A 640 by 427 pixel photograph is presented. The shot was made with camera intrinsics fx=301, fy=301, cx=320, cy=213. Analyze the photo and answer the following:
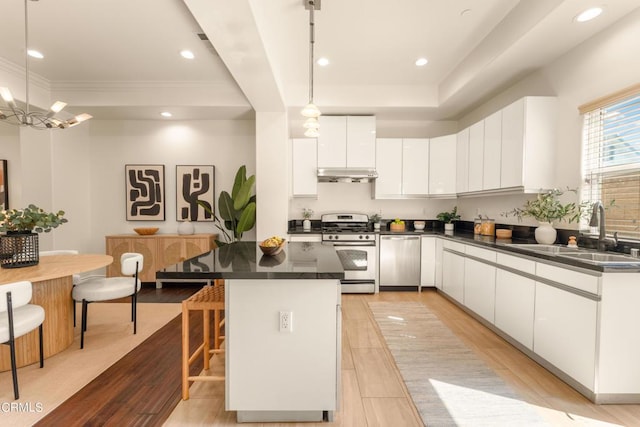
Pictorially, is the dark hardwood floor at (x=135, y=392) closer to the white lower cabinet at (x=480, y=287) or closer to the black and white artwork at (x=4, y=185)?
the white lower cabinet at (x=480, y=287)

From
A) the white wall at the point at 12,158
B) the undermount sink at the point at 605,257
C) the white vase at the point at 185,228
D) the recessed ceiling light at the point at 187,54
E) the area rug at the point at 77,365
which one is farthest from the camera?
the white wall at the point at 12,158

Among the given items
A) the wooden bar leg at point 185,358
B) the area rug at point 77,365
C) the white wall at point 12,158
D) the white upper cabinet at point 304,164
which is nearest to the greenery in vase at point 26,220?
the area rug at point 77,365

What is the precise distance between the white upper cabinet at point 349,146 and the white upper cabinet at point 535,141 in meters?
1.97

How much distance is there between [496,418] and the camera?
1839 millimetres

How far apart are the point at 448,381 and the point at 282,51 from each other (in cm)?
352

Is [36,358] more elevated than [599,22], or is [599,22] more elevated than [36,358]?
[599,22]

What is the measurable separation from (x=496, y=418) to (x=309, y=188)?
3507 mm

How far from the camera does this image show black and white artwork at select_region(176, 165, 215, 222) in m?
5.07

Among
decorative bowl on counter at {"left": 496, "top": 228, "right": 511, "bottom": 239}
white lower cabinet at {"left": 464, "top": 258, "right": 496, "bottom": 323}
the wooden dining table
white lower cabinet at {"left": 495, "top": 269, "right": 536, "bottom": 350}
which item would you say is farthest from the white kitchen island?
decorative bowl on counter at {"left": 496, "top": 228, "right": 511, "bottom": 239}

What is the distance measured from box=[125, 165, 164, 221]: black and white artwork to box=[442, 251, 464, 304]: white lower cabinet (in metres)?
4.55

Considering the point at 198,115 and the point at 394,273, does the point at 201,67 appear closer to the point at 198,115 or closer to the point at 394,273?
the point at 198,115

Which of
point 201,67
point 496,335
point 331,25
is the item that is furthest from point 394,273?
point 201,67

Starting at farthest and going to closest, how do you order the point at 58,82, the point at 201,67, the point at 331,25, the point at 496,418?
the point at 58,82 < the point at 201,67 < the point at 331,25 < the point at 496,418

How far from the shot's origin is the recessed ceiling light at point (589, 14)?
225 centimetres
